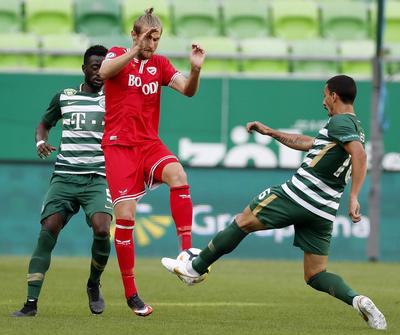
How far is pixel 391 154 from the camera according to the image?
19.6m

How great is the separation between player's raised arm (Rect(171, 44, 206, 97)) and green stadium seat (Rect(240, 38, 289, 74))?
10.0 meters

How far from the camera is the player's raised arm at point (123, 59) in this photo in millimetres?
9169

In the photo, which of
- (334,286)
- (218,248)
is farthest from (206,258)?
(334,286)

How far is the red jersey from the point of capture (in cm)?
957

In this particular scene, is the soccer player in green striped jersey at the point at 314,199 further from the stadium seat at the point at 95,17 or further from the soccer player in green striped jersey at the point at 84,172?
the stadium seat at the point at 95,17

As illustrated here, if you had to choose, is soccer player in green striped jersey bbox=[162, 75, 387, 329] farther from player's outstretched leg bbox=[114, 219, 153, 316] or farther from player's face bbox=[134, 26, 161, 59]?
player's face bbox=[134, 26, 161, 59]

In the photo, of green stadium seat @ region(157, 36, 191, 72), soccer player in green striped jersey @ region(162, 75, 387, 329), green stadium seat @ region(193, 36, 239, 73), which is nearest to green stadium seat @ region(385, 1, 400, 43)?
green stadium seat @ region(193, 36, 239, 73)

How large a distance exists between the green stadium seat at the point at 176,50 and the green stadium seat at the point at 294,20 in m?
2.28

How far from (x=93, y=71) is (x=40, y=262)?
1.69 m

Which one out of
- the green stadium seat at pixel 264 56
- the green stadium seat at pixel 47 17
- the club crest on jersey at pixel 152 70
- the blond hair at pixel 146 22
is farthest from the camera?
the green stadium seat at pixel 47 17

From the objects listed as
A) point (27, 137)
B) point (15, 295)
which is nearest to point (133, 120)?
point (15, 295)

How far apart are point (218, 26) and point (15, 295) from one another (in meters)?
10.9

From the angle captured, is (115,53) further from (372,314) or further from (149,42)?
(372,314)

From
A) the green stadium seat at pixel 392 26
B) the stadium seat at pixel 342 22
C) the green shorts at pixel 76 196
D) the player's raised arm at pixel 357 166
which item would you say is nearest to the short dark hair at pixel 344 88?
the player's raised arm at pixel 357 166
